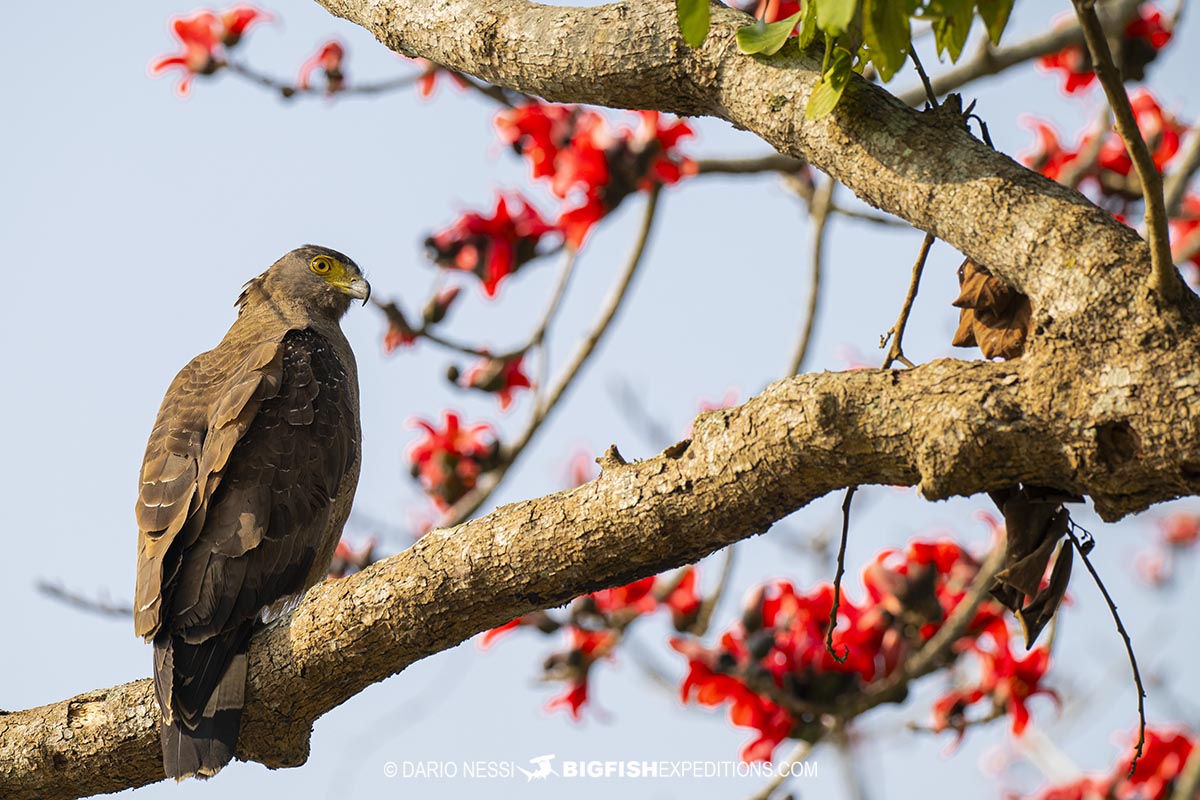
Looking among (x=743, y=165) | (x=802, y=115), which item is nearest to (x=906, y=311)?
(x=802, y=115)

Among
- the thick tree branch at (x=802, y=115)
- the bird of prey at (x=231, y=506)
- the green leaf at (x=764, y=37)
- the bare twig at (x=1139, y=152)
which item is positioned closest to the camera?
the bare twig at (x=1139, y=152)

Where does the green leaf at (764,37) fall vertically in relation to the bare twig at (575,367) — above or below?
below

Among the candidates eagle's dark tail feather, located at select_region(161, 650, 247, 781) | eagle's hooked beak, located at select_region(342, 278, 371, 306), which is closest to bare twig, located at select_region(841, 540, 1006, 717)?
eagle's dark tail feather, located at select_region(161, 650, 247, 781)

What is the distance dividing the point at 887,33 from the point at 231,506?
2618mm

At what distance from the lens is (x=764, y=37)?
2.33 meters

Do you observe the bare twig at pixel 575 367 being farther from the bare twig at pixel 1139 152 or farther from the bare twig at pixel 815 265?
the bare twig at pixel 1139 152

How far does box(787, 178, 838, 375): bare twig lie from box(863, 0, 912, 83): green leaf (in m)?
2.60

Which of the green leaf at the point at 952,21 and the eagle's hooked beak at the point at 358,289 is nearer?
the green leaf at the point at 952,21

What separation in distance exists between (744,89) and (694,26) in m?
0.28

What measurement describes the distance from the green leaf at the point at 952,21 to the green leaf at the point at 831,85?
20cm

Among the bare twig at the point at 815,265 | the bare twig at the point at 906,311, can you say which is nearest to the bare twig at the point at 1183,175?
the bare twig at the point at 815,265

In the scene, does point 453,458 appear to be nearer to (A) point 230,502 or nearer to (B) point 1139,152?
(A) point 230,502

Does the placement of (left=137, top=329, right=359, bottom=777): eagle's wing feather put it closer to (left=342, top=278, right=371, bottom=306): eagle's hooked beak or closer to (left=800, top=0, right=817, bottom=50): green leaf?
(left=342, top=278, right=371, bottom=306): eagle's hooked beak

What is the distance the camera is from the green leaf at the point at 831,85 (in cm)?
222
